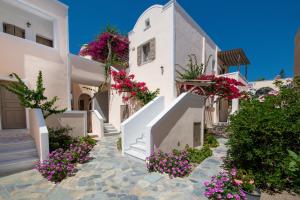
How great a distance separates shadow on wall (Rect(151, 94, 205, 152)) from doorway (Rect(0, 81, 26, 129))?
7.51m

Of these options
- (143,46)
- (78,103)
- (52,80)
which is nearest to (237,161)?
(143,46)

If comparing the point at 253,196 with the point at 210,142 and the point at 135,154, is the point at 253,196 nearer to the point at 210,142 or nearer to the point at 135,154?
the point at 135,154

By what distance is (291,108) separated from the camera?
4305 mm

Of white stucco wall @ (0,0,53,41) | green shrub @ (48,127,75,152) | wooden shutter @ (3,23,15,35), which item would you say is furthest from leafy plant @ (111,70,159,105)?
wooden shutter @ (3,23,15,35)

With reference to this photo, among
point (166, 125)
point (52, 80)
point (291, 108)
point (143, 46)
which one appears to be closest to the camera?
point (291, 108)

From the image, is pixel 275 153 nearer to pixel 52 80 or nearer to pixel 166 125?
pixel 166 125

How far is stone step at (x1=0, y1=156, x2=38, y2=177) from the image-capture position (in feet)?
16.8

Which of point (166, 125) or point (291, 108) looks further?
point (166, 125)

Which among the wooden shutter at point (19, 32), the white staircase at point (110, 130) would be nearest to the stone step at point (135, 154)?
the white staircase at point (110, 130)

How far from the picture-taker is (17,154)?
5.64 meters

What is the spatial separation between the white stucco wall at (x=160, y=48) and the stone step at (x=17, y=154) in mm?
6468

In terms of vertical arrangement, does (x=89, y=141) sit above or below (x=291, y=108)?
below

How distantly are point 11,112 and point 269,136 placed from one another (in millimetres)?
11026

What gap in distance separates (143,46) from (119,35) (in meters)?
3.63
